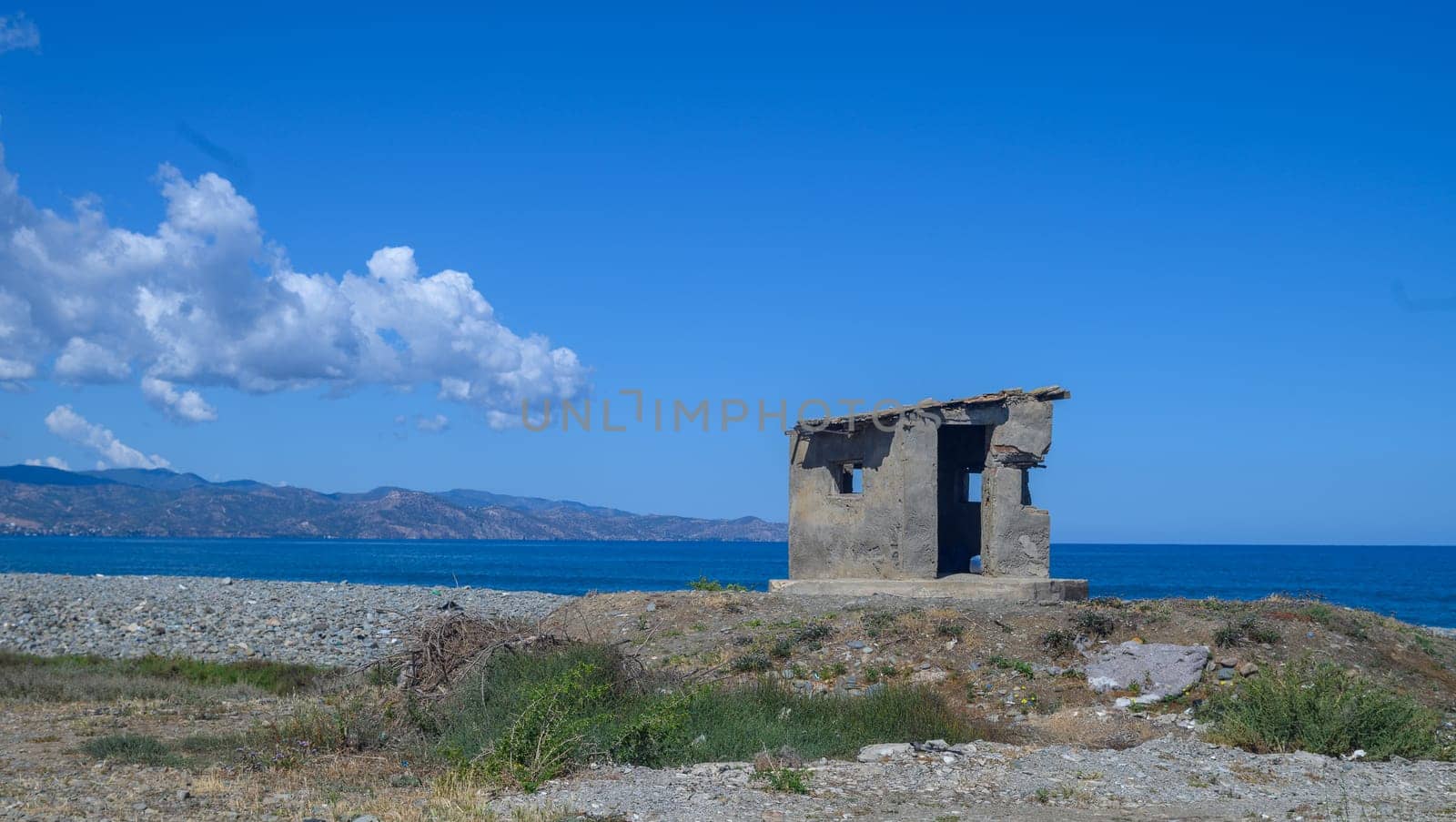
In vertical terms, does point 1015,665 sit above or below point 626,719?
above

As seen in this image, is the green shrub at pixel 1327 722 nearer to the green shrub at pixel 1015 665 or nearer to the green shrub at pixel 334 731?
the green shrub at pixel 1015 665

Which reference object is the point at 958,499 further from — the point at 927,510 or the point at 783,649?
the point at 783,649

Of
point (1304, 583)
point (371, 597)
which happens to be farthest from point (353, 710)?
point (1304, 583)

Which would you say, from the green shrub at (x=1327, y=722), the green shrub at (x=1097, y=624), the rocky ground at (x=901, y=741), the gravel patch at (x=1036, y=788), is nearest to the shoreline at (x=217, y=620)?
the rocky ground at (x=901, y=741)

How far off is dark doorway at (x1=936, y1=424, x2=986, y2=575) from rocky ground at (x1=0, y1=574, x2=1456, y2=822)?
5205mm

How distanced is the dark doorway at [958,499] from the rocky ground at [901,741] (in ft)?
17.1

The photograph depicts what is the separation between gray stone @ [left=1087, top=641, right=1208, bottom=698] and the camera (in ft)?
42.0

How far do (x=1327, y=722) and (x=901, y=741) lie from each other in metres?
3.71

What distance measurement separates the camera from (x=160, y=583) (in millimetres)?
40938

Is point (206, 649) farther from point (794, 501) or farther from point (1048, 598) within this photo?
point (1048, 598)

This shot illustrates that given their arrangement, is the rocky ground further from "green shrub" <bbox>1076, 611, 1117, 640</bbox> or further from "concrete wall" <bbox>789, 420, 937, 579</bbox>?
"concrete wall" <bbox>789, 420, 937, 579</bbox>

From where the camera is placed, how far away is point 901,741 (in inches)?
420

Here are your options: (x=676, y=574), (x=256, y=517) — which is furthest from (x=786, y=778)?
(x=256, y=517)

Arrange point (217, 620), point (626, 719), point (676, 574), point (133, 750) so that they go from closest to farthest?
point (626, 719)
point (133, 750)
point (217, 620)
point (676, 574)
